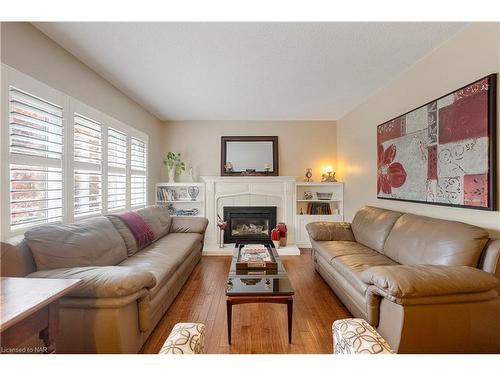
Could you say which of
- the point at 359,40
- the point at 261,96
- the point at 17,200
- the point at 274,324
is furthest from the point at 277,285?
the point at 261,96

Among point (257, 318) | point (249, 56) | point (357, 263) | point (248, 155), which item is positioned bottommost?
point (257, 318)

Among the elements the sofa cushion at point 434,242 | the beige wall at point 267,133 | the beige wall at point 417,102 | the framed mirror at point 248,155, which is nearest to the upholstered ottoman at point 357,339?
the sofa cushion at point 434,242

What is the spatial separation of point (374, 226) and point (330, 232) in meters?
0.57

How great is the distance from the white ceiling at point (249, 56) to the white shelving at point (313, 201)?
Answer: 171cm

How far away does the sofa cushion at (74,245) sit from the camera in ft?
5.38

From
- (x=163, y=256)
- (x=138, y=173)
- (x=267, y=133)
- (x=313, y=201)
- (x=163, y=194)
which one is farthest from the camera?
(x=267, y=133)

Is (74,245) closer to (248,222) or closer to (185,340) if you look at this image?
(185,340)

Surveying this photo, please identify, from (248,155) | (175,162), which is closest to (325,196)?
(248,155)

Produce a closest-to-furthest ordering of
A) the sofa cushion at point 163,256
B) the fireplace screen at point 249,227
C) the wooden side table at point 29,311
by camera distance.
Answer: the wooden side table at point 29,311 → the sofa cushion at point 163,256 → the fireplace screen at point 249,227

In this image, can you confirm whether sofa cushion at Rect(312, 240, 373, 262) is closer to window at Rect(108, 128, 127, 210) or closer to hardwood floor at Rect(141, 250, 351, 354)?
hardwood floor at Rect(141, 250, 351, 354)

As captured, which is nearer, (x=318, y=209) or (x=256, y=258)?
(x=256, y=258)

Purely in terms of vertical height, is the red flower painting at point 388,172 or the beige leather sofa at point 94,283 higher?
the red flower painting at point 388,172

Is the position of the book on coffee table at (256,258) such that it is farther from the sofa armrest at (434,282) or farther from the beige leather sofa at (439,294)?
the sofa armrest at (434,282)

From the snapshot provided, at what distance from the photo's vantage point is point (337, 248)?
273cm
